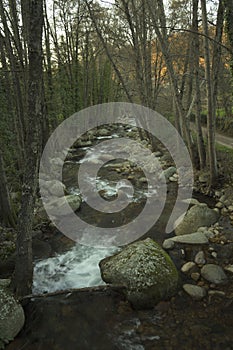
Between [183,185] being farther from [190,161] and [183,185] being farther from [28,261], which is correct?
[28,261]

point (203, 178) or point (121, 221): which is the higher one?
point (203, 178)

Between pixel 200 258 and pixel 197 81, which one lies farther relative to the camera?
pixel 197 81

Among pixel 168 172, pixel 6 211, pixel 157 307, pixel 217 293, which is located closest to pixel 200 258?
pixel 217 293

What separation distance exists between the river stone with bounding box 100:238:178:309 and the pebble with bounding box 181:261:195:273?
46 cm

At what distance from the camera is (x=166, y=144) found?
48.1ft

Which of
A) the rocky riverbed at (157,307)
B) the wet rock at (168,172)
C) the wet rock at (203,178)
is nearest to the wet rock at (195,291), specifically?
the rocky riverbed at (157,307)

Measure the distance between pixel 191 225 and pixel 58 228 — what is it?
10.8 feet

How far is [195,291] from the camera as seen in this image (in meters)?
4.64

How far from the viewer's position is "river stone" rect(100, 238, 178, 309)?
14.5 ft

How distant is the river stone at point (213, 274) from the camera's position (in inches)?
192

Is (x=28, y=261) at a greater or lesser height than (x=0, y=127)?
lesser

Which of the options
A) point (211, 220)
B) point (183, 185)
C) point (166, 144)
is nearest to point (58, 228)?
point (211, 220)

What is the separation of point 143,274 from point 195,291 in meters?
0.94

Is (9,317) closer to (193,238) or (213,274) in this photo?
(213,274)
